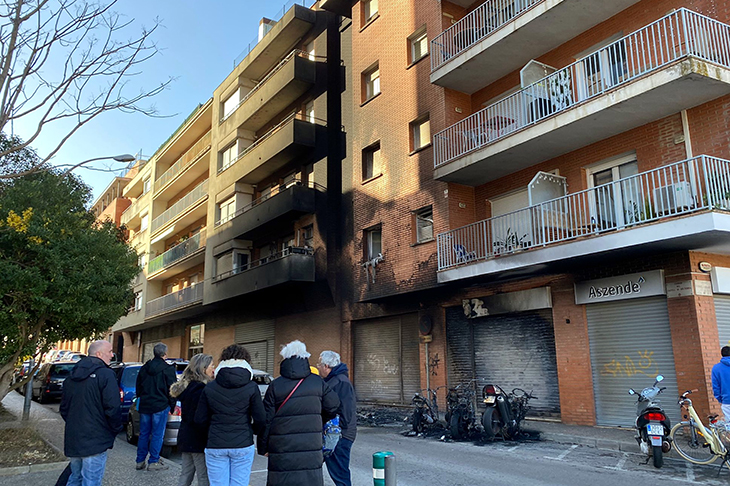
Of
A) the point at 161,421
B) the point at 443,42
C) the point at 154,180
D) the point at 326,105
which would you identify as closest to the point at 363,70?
the point at 326,105

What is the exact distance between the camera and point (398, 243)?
1795 cm

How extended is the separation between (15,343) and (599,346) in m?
12.3

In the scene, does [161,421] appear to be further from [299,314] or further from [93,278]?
[299,314]

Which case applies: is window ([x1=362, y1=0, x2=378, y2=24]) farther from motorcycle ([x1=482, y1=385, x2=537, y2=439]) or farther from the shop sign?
motorcycle ([x1=482, y1=385, x2=537, y2=439])

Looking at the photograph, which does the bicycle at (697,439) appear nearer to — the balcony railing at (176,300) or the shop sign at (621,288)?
the shop sign at (621,288)

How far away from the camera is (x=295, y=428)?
456cm

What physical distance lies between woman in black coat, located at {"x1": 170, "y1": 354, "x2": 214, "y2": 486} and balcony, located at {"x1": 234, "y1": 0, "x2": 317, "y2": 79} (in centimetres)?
2051

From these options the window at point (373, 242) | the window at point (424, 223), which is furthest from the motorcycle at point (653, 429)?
the window at point (373, 242)

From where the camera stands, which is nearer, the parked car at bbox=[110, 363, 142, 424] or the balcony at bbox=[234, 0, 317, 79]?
the parked car at bbox=[110, 363, 142, 424]

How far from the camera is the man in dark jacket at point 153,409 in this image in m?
8.18

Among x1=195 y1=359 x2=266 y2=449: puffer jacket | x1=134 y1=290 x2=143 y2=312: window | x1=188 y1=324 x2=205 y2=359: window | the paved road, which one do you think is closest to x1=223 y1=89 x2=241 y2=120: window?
x1=188 y1=324 x2=205 y2=359: window

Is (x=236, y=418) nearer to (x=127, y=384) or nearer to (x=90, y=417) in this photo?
(x=90, y=417)

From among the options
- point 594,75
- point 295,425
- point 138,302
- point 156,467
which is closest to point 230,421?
point 295,425

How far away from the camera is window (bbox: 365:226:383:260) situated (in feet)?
63.8
